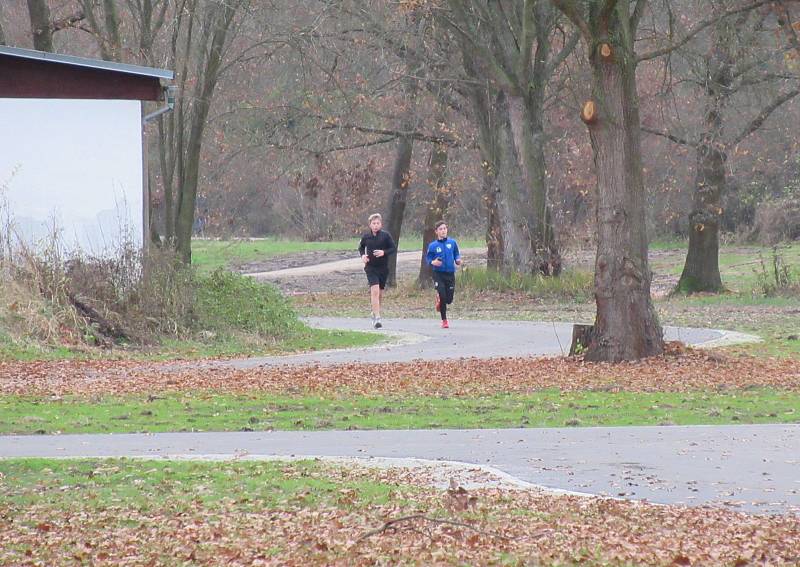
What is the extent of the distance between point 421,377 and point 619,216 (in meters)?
3.49

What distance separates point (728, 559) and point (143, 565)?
2843 millimetres

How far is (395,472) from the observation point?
970 centimetres

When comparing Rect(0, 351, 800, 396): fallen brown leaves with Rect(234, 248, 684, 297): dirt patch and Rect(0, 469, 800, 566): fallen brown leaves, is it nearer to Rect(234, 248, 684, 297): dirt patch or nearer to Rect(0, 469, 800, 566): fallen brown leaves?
Rect(0, 469, 800, 566): fallen brown leaves

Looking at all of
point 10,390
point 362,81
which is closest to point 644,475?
point 10,390

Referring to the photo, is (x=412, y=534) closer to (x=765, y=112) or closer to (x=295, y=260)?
(x=765, y=112)

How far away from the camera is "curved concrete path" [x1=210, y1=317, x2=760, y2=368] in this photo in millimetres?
19938

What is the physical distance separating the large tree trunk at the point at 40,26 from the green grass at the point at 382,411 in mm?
15684

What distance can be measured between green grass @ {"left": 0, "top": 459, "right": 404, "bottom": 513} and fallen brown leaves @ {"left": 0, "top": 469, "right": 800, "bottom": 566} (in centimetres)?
18

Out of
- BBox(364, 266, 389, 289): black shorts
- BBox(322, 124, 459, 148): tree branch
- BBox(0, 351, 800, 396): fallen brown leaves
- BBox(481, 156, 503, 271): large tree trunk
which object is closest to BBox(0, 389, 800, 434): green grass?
BBox(0, 351, 800, 396): fallen brown leaves

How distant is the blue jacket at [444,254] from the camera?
2419cm

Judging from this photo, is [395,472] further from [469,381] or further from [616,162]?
[616,162]

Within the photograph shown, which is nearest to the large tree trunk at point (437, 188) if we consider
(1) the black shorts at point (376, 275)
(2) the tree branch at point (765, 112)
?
(2) the tree branch at point (765, 112)

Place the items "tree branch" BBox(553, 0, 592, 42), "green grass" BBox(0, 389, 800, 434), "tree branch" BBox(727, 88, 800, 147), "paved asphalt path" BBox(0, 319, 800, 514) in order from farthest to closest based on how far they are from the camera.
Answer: "tree branch" BBox(727, 88, 800, 147)
"tree branch" BBox(553, 0, 592, 42)
"green grass" BBox(0, 389, 800, 434)
"paved asphalt path" BBox(0, 319, 800, 514)

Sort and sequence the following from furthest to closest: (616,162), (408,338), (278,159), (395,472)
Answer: (278,159) < (408,338) < (616,162) < (395,472)
